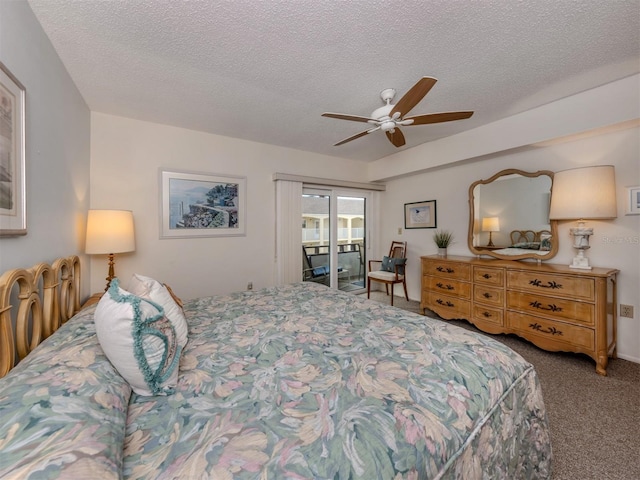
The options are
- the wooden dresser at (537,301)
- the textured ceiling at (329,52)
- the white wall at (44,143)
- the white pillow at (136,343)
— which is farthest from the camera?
the wooden dresser at (537,301)

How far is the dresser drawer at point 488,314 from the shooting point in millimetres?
2786

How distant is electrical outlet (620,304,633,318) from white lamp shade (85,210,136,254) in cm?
468

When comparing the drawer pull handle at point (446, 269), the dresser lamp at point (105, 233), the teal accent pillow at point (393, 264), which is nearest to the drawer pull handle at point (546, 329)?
the drawer pull handle at point (446, 269)

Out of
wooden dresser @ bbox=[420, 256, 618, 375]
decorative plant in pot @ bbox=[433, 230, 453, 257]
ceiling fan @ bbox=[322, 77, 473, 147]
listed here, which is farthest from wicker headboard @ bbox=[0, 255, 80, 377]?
decorative plant in pot @ bbox=[433, 230, 453, 257]

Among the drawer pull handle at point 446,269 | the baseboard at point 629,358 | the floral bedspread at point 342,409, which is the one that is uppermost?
the drawer pull handle at point 446,269

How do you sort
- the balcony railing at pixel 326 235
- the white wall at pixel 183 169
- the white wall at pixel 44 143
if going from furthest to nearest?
the balcony railing at pixel 326 235, the white wall at pixel 183 169, the white wall at pixel 44 143

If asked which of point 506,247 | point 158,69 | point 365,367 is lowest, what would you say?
point 365,367

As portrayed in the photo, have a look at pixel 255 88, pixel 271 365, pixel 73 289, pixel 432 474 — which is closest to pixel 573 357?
pixel 432 474

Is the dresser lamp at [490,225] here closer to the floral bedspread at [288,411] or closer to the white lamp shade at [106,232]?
the floral bedspread at [288,411]

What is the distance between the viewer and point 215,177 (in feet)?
10.7

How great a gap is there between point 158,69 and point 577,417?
3879 millimetres

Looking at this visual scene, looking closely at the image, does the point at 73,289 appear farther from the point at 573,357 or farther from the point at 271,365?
the point at 573,357

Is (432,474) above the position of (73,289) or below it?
below

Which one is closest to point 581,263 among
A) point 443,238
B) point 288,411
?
point 443,238
